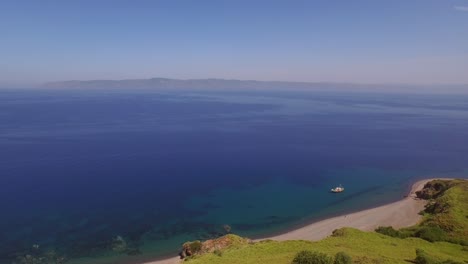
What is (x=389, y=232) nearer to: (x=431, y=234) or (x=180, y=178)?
(x=431, y=234)

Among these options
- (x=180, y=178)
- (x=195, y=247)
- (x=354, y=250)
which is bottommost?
(x=180, y=178)

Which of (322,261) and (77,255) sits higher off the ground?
(322,261)

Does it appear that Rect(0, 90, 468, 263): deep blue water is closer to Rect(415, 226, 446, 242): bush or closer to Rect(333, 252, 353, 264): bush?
Rect(415, 226, 446, 242): bush

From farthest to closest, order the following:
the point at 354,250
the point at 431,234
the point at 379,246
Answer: the point at 431,234
the point at 379,246
the point at 354,250

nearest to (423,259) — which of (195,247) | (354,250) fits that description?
(354,250)

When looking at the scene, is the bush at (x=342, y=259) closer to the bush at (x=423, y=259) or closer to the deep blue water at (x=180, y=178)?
the bush at (x=423, y=259)

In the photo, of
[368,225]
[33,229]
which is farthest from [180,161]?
[368,225]

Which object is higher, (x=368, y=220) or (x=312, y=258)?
(x=312, y=258)

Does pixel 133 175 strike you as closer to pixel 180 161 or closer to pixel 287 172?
pixel 180 161
